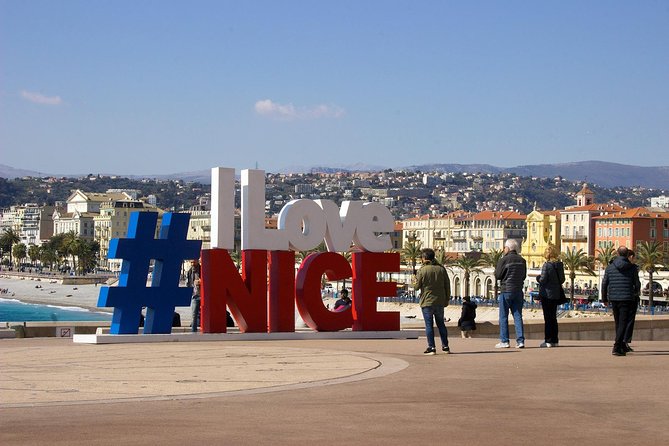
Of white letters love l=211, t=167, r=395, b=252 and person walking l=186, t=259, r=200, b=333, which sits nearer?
white letters love l=211, t=167, r=395, b=252

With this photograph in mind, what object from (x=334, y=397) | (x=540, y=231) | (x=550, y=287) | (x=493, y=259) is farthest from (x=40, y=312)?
(x=334, y=397)

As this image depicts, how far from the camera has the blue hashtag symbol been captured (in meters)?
22.7

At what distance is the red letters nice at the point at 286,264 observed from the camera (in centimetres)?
2366

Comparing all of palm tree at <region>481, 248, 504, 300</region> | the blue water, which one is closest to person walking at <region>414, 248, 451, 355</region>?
the blue water

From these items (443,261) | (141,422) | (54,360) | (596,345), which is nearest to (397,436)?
(141,422)

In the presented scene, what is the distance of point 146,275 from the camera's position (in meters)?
22.6

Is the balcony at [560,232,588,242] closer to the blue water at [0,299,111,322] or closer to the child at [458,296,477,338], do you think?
the blue water at [0,299,111,322]

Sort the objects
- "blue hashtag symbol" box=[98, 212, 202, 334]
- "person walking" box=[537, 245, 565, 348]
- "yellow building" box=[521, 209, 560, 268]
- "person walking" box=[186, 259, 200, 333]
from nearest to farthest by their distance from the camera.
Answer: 1. "person walking" box=[537, 245, 565, 348]
2. "blue hashtag symbol" box=[98, 212, 202, 334]
3. "person walking" box=[186, 259, 200, 333]
4. "yellow building" box=[521, 209, 560, 268]

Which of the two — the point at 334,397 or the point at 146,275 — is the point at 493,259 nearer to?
the point at 146,275

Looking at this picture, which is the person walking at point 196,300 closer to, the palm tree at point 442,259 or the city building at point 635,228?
the palm tree at point 442,259

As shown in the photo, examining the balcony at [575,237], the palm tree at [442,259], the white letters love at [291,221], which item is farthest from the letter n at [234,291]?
the balcony at [575,237]

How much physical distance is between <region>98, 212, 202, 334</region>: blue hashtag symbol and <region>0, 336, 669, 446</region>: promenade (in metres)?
3.45

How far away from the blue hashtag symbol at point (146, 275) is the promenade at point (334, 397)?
345 centimetres

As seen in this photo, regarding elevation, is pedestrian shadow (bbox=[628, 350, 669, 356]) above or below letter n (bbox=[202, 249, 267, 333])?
below
